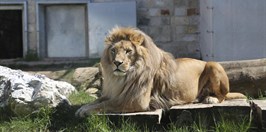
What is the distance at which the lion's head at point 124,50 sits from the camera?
6109 mm

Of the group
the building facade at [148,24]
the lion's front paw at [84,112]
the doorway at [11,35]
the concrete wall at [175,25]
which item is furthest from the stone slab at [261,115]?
the doorway at [11,35]

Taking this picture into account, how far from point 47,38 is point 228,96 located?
7295 mm

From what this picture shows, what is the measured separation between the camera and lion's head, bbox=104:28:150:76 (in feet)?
20.0

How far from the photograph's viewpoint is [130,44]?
6.24 metres

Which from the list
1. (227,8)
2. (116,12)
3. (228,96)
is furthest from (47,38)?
(228,96)

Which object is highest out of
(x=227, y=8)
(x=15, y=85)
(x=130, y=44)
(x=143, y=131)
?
(x=227, y=8)

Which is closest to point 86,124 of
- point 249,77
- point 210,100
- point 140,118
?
point 140,118

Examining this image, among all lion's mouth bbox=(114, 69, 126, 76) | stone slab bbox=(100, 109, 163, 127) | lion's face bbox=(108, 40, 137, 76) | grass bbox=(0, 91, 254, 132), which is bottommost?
grass bbox=(0, 91, 254, 132)

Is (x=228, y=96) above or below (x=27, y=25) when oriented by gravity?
below

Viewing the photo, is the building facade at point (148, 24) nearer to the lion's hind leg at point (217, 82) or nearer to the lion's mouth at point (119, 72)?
the lion's hind leg at point (217, 82)

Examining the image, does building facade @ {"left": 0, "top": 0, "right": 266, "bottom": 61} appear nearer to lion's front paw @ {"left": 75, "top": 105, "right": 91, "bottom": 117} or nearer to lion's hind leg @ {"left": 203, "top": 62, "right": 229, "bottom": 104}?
lion's hind leg @ {"left": 203, "top": 62, "right": 229, "bottom": 104}

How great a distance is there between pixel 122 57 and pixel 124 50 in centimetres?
11

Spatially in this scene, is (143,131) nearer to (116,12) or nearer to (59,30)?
(116,12)

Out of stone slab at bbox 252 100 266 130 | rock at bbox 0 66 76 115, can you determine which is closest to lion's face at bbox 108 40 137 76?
rock at bbox 0 66 76 115
